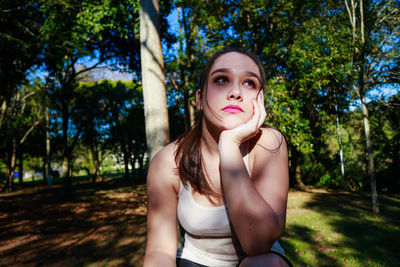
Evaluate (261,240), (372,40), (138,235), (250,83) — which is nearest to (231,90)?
(250,83)

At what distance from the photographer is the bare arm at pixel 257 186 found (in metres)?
1.27

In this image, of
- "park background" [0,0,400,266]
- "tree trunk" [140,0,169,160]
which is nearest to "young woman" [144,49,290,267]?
"tree trunk" [140,0,169,160]

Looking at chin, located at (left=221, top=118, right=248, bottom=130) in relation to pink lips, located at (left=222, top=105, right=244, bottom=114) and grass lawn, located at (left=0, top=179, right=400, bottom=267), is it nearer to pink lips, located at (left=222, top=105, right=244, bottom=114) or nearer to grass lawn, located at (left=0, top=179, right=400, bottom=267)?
pink lips, located at (left=222, top=105, right=244, bottom=114)

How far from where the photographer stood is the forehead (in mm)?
1685

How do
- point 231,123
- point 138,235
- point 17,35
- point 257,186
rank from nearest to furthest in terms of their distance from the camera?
point 257,186
point 231,123
point 138,235
point 17,35

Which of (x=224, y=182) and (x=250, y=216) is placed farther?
(x=224, y=182)

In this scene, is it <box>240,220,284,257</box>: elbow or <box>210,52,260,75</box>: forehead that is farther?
<box>210,52,260,75</box>: forehead

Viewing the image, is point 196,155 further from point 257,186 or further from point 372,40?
point 372,40

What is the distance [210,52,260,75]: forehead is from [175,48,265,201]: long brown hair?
0.04m

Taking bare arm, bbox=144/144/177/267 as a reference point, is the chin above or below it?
above

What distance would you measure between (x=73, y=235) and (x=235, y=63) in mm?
8905

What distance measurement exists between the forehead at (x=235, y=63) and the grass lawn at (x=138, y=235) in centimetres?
475

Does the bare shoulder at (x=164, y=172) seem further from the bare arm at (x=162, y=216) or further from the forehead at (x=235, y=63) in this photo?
the forehead at (x=235, y=63)

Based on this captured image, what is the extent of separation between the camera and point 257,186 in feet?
4.92
